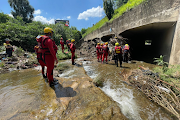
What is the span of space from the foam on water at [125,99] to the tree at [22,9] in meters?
36.8

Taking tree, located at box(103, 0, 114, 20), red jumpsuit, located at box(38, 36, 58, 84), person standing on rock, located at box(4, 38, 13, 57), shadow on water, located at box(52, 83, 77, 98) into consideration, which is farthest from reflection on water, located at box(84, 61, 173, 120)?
tree, located at box(103, 0, 114, 20)

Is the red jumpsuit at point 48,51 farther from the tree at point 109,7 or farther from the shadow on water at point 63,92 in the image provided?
the tree at point 109,7

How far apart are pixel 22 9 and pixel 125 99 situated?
38710 mm

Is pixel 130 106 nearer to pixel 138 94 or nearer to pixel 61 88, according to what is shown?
pixel 138 94

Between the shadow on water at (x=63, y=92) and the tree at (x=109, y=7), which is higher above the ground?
the tree at (x=109, y=7)

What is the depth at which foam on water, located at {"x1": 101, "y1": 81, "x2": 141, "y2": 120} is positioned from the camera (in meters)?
1.84

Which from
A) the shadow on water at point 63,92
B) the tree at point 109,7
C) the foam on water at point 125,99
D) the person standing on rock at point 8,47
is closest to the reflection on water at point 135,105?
the foam on water at point 125,99

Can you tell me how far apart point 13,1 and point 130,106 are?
132 feet

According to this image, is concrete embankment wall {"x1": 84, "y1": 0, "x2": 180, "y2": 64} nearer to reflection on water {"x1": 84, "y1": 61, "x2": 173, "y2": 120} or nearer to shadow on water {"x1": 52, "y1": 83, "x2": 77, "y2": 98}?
reflection on water {"x1": 84, "y1": 61, "x2": 173, "y2": 120}

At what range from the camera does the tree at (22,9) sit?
1049 inches

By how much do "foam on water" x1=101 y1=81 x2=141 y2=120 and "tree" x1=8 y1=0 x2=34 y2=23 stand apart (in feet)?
121

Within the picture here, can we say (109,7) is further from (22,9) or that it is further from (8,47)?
(22,9)

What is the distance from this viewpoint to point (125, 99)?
2.42m

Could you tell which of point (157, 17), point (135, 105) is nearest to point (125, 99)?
point (135, 105)
